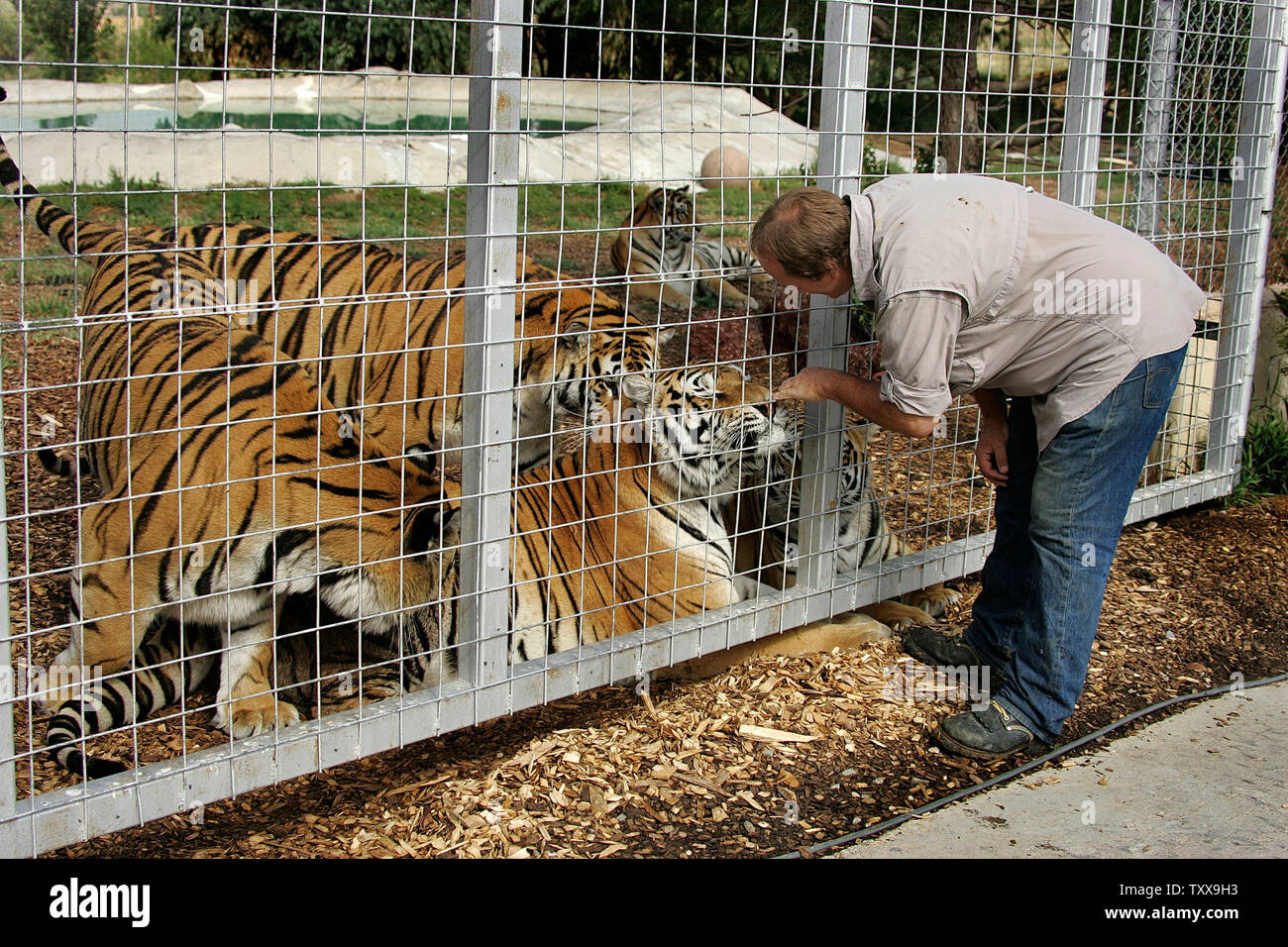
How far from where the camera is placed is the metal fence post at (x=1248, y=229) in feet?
16.6

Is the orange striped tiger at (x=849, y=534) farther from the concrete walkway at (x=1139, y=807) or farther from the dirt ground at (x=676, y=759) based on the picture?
the concrete walkway at (x=1139, y=807)

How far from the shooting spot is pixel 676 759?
3.34 m

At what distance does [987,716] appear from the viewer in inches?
135

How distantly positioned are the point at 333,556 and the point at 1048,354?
78.3 inches

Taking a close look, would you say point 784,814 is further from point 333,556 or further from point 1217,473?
point 1217,473

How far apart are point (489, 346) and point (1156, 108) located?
12.0 feet

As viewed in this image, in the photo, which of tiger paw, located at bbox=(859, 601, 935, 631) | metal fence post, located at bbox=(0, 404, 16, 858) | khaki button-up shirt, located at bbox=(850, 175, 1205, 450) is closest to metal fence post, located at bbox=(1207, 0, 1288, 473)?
tiger paw, located at bbox=(859, 601, 935, 631)

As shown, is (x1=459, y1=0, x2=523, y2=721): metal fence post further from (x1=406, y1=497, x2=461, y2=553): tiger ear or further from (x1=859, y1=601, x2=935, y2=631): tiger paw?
(x1=859, y1=601, x2=935, y2=631): tiger paw

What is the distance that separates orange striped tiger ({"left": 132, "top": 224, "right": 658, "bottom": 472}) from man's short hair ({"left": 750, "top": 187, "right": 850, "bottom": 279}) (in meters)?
1.35

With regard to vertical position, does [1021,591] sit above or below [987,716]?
above

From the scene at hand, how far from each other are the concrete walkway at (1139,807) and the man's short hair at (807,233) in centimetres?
148

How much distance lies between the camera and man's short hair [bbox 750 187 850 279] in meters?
2.92

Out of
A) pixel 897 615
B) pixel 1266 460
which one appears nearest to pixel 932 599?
pixel 897 615
